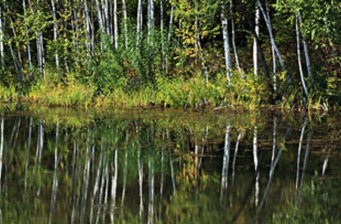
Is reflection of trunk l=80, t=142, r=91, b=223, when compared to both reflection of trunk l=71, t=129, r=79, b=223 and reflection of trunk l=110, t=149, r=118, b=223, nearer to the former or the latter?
reflection of trunk l=71, t=129, r=79, b=223

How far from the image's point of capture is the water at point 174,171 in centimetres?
614

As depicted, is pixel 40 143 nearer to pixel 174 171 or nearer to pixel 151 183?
pixel 174 171

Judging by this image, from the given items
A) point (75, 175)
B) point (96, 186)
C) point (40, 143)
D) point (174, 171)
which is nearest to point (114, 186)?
point (96, 186)

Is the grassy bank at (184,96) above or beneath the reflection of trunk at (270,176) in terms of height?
above

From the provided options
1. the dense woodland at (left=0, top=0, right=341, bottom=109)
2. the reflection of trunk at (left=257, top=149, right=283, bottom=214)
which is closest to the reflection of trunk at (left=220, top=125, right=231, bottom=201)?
the reflection of trunk at (left=257, top=149, right=283, bottom=214)

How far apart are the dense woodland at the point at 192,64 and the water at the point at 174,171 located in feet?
6.57

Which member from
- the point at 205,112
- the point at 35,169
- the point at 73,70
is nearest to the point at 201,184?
the point at 35,169

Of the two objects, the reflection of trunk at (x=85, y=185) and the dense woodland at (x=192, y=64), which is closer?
the reflection of trunk at (x=85, y=185)

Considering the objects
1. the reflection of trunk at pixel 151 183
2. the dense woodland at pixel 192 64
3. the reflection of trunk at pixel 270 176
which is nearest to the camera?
the reflection of trunk at pixel 151 183

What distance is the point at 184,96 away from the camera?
16250mm

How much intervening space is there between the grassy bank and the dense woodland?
27mm

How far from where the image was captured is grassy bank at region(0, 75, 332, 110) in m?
15.6

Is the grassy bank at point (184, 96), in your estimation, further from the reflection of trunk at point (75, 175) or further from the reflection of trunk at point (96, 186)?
the reflection of trunk at point (96, 186)

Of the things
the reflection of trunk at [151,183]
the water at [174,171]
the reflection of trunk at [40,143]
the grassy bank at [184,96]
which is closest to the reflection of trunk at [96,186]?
the water at [174,171]
